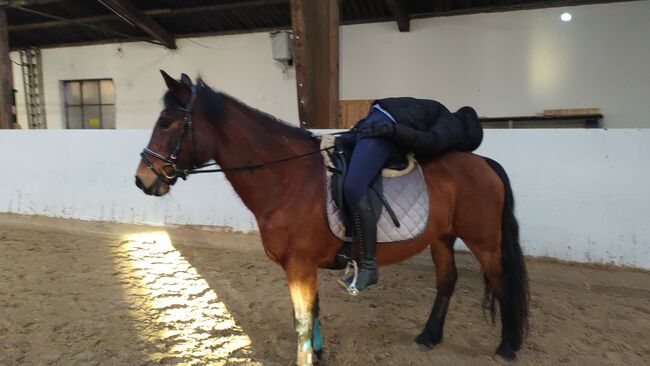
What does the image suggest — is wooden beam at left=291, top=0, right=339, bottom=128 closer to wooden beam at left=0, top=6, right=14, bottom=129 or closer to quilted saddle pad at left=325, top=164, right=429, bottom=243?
quilted saddle pad at left=325, top=164, right=429, bottom=243

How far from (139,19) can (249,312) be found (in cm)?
770

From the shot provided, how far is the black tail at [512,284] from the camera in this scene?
2.30m

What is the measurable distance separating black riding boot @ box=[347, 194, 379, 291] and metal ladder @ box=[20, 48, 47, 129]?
444 inches

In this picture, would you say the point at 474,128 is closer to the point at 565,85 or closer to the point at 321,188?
the point at 321,188

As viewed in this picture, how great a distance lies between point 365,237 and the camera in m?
2.01

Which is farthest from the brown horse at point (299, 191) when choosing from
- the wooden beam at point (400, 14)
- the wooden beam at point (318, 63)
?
the wooden beam at point (400, 14)

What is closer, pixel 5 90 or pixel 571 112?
pixel 5 90

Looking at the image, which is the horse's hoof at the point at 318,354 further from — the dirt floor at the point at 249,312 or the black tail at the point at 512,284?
the black tail at the point at 512,284

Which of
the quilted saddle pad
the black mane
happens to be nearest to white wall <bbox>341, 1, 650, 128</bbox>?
the quilted saddle pad

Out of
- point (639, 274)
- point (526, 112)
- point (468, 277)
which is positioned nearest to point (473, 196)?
point (468, 277)

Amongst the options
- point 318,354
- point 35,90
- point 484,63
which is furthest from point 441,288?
point 35,90

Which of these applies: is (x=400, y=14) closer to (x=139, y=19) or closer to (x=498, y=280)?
(x=139, y=19)

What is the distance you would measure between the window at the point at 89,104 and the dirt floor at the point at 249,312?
6.57 metres

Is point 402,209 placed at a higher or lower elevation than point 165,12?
lower
